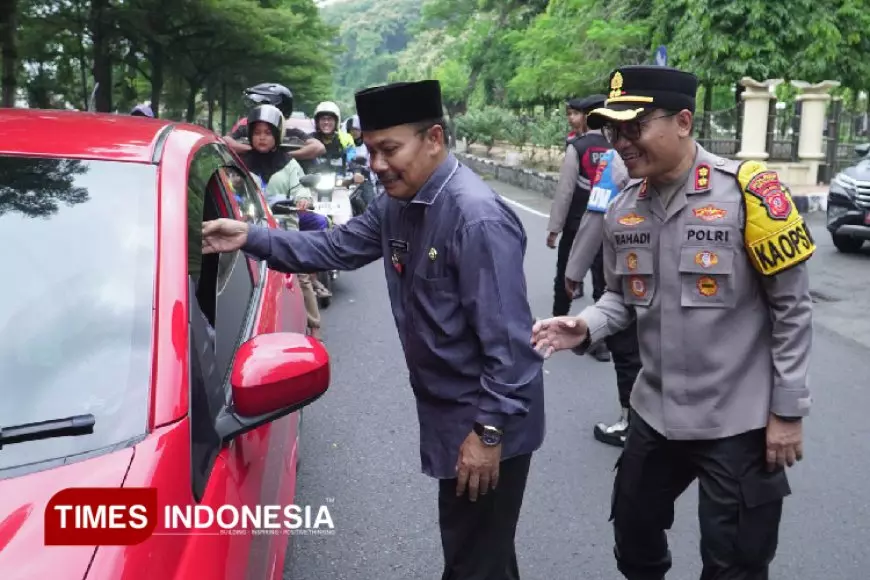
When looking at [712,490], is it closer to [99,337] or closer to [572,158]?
[99,337]

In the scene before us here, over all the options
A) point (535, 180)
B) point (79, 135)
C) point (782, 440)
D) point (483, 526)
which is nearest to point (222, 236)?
point (79, 135)

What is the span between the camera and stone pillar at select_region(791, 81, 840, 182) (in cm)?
1695

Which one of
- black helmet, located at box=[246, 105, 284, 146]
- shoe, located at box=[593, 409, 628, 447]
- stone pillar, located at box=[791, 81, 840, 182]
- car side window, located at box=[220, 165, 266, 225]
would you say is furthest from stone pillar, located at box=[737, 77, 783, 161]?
car side window, located at box=[220, 165, 266, 225]

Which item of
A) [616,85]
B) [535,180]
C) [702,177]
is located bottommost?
[535,180]

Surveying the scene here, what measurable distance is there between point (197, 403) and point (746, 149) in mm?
16920

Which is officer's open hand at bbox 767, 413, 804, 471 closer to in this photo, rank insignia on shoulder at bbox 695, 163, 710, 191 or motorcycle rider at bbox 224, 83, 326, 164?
rank insignia on shoulder at bbox 695, 163, 710, 191

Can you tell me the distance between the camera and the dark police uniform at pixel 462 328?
7.27 ft

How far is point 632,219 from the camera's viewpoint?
2.54 metres

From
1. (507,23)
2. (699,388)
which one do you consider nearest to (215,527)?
(699,388)

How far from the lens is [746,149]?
679 inches

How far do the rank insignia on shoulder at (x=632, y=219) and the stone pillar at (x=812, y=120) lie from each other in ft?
52.9

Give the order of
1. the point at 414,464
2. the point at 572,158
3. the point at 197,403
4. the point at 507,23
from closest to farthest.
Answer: the point at 197,403 < the point at 414,464 < the point at 572,158 < the point at 507,23

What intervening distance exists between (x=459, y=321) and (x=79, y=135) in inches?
47.7

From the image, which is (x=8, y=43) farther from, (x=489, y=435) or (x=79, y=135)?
(x=489, y=435)
